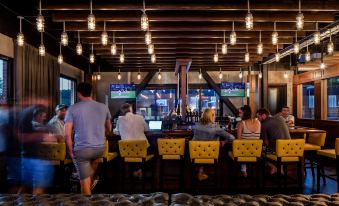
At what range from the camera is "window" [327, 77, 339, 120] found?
11750 mm

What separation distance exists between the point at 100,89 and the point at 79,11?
8.99 metres

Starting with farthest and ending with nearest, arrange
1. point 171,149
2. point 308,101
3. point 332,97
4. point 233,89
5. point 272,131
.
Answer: point 308,101 → point 233,89 → point 332,97 → point 272,131 → point 171,149

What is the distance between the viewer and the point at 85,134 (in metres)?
4.01

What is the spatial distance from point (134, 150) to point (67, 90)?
7.11 m

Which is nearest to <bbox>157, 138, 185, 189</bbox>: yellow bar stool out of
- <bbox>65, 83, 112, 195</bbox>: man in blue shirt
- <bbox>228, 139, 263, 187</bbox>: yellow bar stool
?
<bbox>228, 139, 263, 187</bbox>: yellow bar stool

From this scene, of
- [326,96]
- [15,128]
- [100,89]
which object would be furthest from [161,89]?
[15,128]

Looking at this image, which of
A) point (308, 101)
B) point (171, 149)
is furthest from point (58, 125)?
point (308, 101)

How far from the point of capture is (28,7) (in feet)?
18.9

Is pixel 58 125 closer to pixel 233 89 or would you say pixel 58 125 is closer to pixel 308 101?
pixel 233 89

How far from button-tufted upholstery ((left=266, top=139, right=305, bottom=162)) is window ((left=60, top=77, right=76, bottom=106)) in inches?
296

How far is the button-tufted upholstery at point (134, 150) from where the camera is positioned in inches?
220

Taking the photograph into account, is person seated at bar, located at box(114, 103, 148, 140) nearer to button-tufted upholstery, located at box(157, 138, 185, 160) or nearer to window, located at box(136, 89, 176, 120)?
button-tufted upholstery, located at box(157, 138, 185, 160)

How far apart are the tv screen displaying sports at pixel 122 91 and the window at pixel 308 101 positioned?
22.0 ft

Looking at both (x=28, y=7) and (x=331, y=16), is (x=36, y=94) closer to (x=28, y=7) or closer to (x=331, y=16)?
(x=28, y=7)
